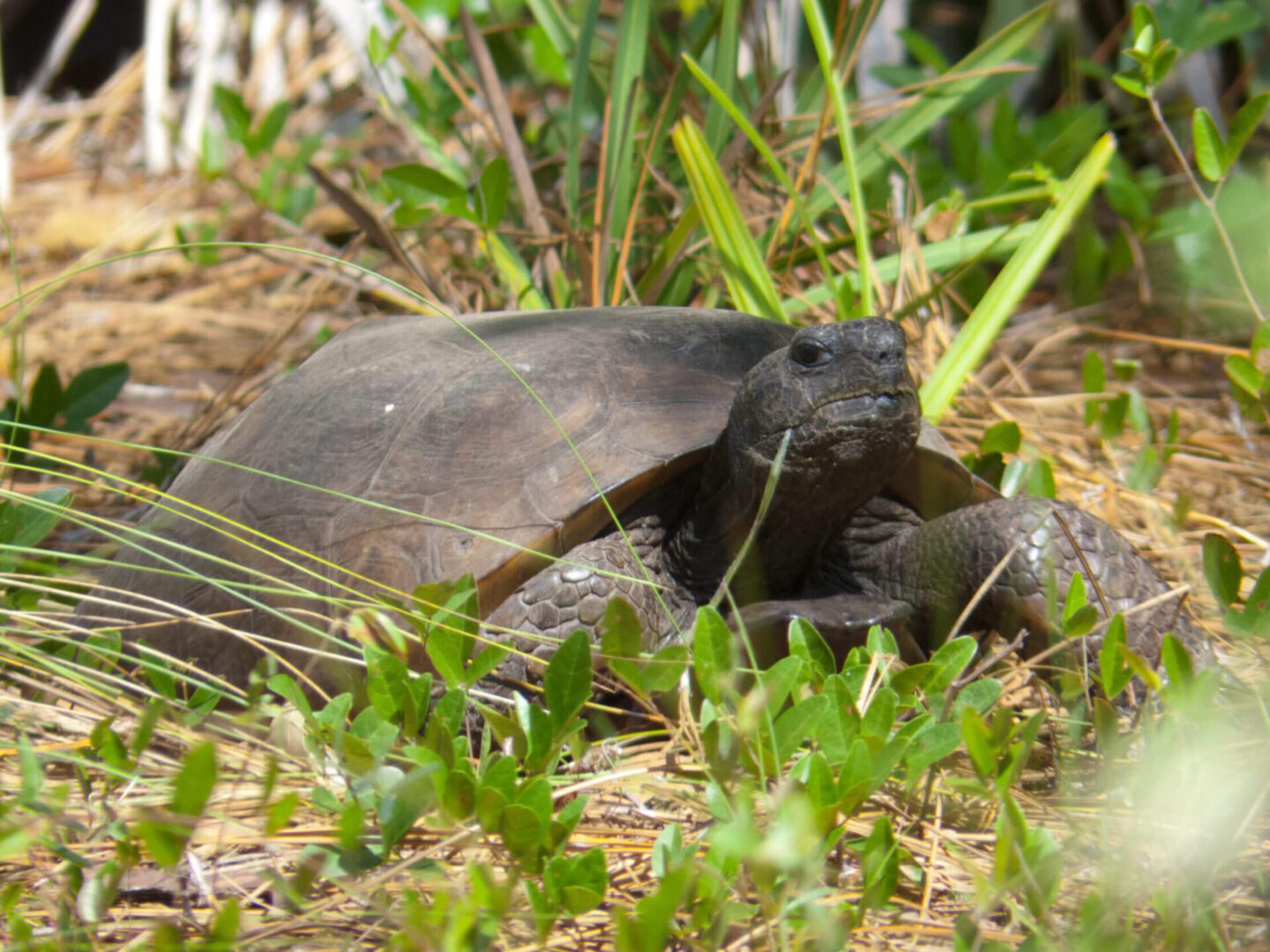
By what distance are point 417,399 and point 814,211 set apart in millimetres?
1472

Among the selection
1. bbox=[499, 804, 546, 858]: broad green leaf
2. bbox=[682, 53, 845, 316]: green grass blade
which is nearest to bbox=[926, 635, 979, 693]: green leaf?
bbox=[499, 804, 546, 858]: broad green leaf

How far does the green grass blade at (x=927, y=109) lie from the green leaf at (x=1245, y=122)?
3.46ft

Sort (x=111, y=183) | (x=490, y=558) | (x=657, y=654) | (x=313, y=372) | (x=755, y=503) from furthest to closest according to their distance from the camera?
(x=111, y=183)
(x=313, y=372)
(x=755, y=503)
(x=490, y=558)
(x=657, y=654)

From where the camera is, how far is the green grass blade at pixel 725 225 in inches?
104

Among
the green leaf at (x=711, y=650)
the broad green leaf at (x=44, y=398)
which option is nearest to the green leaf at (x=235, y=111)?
the broad green leaf at (x=44, y=398)

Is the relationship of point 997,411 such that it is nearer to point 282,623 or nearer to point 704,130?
point 704,130

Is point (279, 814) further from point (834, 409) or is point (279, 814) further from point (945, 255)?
point (945, 255)

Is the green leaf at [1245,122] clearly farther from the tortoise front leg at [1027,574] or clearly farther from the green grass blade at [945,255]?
the tortoise front leg at [1027,574]

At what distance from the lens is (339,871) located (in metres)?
1.26

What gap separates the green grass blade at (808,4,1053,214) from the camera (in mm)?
3143

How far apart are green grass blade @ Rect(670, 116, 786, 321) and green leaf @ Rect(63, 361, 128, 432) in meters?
1.43

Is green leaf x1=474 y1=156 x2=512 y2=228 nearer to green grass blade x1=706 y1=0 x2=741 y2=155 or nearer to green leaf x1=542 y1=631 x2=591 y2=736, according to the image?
green grass blade x1=706 y1=0 x2=741 y2=155

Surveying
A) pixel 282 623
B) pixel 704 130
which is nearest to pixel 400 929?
pixel 282 623

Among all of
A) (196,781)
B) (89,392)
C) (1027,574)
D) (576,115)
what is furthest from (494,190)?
(196,781)
